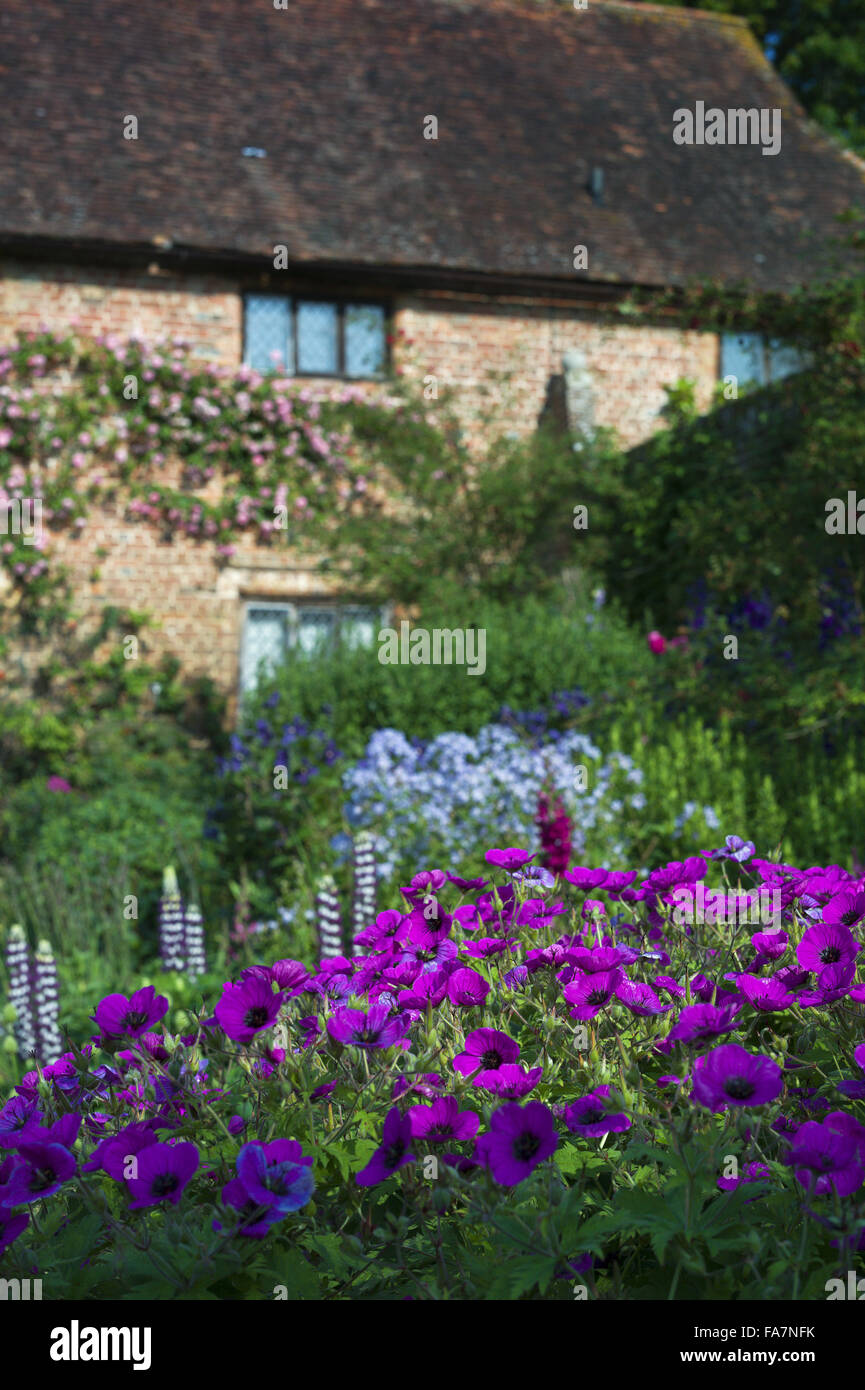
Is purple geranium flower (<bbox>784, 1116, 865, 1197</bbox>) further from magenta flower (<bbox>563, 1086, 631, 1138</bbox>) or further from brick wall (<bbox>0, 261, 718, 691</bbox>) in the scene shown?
brick wall (<bbox>0, 261, 718, 691</bbox>)

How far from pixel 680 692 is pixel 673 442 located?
4.65 m

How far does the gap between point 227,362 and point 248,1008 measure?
11284 mm

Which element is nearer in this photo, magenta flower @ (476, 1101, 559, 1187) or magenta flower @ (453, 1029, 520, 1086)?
magenta flower @ (476, 1101, 559, 1187)

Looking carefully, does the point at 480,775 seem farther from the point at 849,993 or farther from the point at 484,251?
the point at 484,251

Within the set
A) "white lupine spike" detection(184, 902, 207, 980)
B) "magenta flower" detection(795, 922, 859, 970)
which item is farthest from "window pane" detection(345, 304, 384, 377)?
"magenta flower" detection(795, 922, 859, 970)

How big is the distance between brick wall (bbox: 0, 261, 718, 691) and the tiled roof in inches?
21.0

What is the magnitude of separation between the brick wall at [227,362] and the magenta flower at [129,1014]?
10.3 meters

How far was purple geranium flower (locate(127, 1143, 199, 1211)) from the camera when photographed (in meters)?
1.46

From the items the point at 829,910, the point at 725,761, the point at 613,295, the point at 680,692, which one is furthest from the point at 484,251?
the point at 829,910

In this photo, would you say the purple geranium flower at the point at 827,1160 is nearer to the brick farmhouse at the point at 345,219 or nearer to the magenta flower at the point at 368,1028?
the magenta flower at the point at 368,1028

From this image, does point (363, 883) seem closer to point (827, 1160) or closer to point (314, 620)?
point (827, 1160)

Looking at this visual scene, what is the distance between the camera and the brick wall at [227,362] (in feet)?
39.1

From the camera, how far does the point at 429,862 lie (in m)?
5.94

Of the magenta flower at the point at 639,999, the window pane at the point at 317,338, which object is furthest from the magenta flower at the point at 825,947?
the window pane at the point at 317,338
